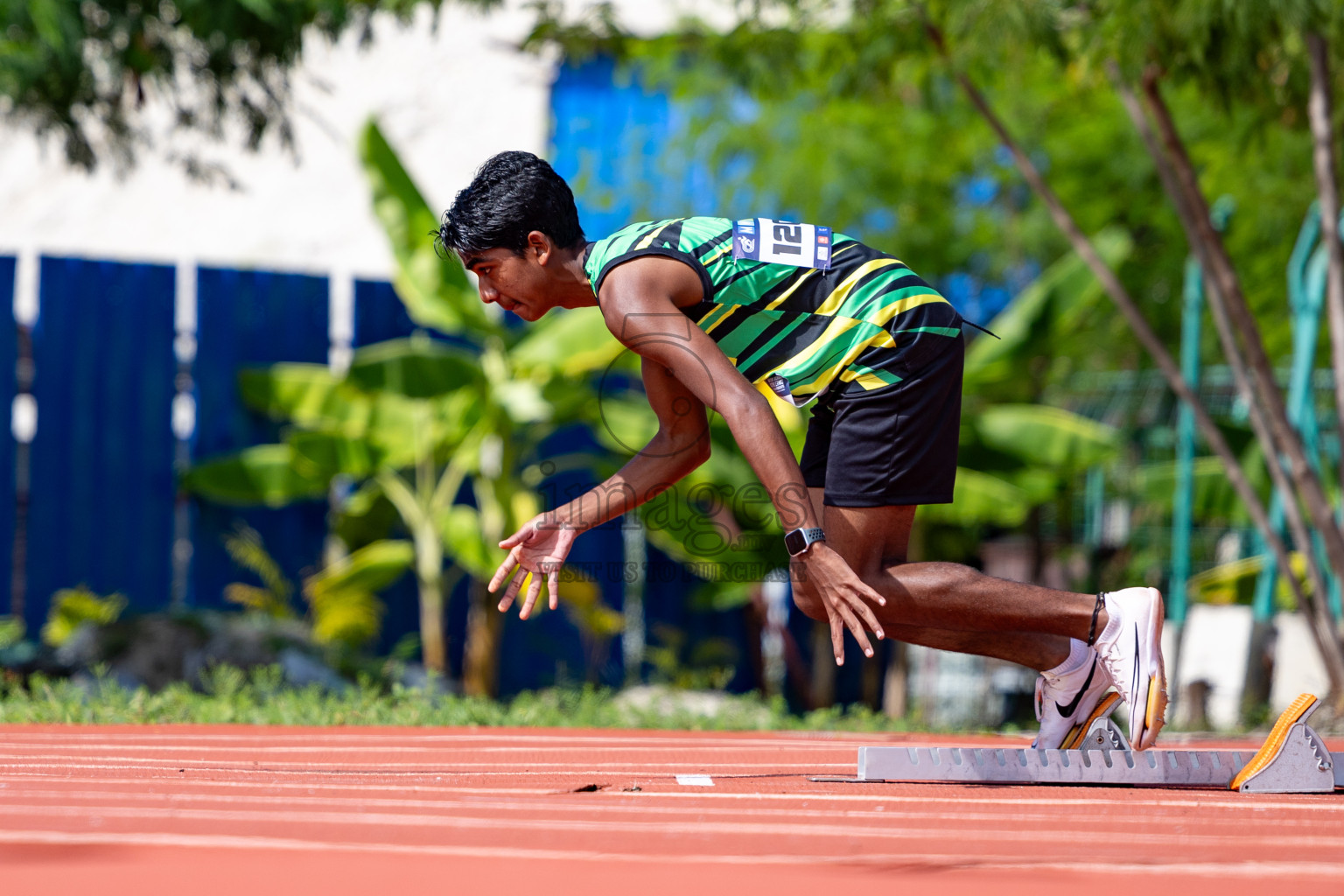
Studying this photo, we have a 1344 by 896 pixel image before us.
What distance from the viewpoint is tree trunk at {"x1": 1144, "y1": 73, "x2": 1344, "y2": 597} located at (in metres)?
5.91

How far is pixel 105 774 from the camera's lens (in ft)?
9.06

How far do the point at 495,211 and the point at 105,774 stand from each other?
4.97ft

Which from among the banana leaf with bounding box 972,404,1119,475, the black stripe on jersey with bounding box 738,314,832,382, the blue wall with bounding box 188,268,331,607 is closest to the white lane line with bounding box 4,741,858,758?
the black stripe on jersey with bounding box 738,314,832,382

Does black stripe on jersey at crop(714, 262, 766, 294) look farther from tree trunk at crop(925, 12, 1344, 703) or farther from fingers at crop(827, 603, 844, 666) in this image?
tree trunk at crop(925, 12, 1344, 703)

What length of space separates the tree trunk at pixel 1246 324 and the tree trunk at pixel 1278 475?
6cm

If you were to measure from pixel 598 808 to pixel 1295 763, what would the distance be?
1626 mm

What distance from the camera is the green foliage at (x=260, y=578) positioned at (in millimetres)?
7598

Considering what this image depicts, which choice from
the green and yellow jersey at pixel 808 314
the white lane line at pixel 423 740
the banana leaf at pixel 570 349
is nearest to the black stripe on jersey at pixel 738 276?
the green and yellow jersey at pixel 808 314

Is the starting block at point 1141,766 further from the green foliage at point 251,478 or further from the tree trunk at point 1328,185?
the green foliage at point 251,478

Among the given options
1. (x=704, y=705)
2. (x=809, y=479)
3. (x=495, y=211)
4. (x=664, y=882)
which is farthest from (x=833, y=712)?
(x=664, y=882)

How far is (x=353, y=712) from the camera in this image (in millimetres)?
4531

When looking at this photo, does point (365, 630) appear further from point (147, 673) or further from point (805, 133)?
point (805, 133)

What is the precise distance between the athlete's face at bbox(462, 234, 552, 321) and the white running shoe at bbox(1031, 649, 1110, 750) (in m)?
1.57

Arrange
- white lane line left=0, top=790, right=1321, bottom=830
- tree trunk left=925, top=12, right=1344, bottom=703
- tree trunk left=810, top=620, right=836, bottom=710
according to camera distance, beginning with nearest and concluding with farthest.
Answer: white lane line left=0, top=790, right=1321, bottom=830
tree trunk left=925, top=12, right=1344, bottom=703
tree trunk left=810, top=620, right=836, bottom=710
